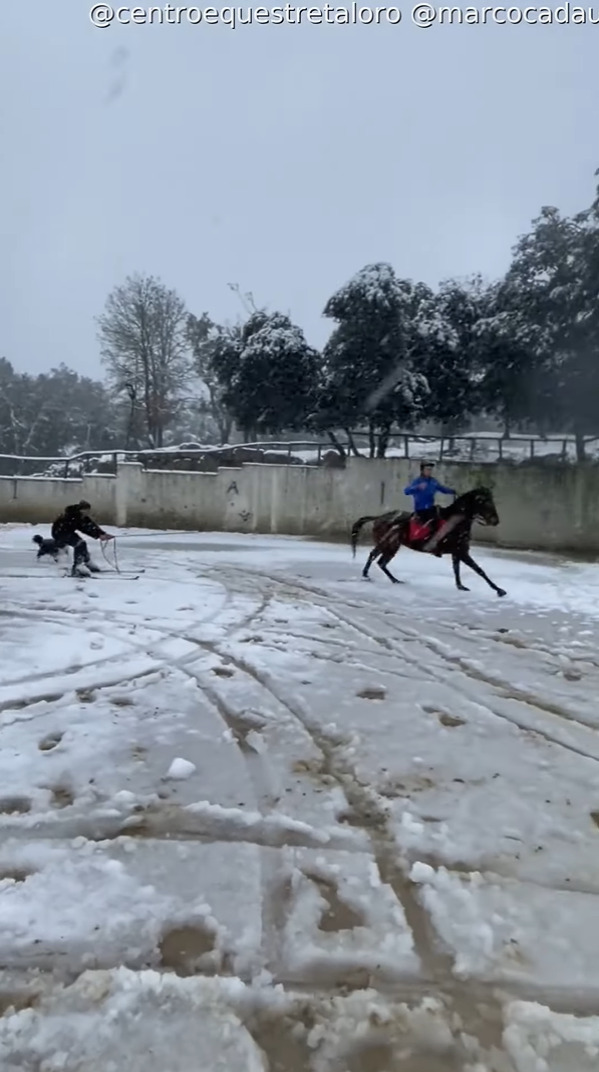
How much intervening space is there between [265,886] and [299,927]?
30 centimetres

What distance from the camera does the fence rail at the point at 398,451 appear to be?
A: 19375 mm

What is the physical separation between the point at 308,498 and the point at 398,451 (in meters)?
2.95

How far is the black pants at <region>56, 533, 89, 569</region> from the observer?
1179 cm

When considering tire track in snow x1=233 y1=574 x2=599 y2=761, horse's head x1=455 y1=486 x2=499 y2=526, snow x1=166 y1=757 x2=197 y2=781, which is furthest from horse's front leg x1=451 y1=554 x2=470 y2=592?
snow x1=166 y1=757 x2=197 y2=781

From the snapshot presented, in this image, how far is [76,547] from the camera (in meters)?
12.0

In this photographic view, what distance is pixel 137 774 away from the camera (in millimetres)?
4160

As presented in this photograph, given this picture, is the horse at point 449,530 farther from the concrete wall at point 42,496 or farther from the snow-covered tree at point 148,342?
the snow-covered tree at point 148,342

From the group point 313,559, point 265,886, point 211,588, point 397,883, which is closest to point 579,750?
point 397,883

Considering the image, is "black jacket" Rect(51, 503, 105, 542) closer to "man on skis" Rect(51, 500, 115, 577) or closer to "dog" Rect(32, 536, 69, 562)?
"man on skis" Rect(51, 500, 115, 577)

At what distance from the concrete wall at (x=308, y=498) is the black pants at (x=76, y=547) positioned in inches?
341

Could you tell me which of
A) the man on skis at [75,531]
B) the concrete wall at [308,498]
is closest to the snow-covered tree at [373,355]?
the concrete wall at [308,498]

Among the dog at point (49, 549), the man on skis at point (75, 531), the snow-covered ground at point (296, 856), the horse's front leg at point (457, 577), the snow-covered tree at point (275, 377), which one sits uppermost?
the snow-covered tree at point (275, 377)

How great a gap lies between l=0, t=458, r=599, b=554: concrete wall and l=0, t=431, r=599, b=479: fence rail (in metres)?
0.70

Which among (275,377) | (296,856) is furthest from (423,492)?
(275,377)
